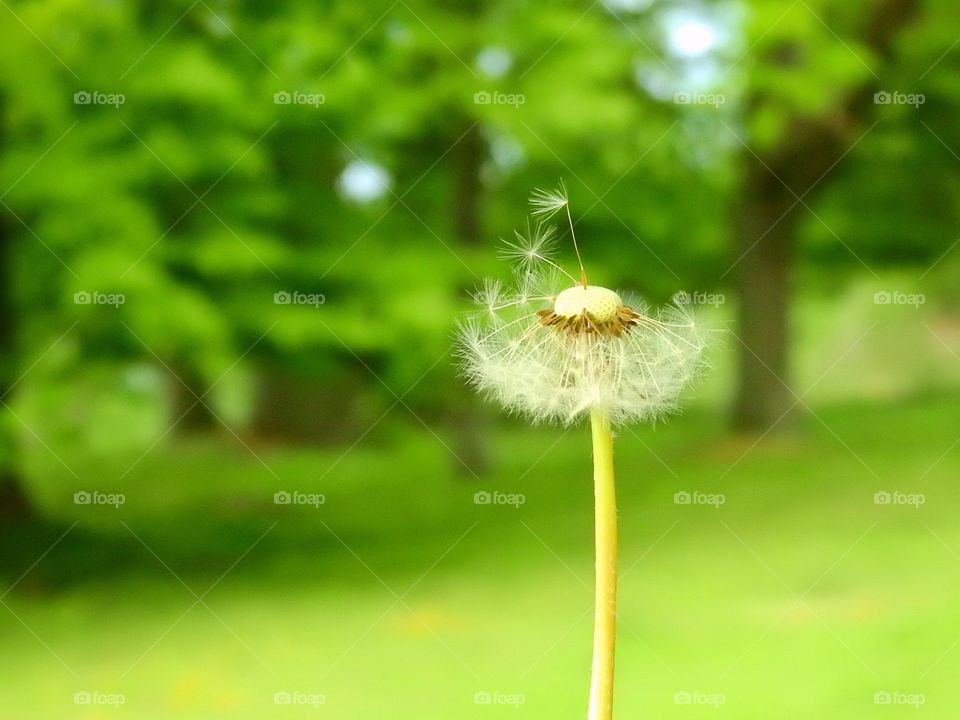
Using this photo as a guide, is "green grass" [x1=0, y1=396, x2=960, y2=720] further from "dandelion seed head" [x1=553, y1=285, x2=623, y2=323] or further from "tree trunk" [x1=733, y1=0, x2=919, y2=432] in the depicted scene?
"dandelion seed head" [x1=553, y1=285, x2=623, y2=323]

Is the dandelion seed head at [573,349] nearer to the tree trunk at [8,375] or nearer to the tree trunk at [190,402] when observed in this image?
the tree trunk at [8,375]

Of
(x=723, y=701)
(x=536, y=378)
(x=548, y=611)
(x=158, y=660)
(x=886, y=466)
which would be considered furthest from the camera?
(x=886, y=466)

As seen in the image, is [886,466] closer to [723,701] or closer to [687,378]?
[723,701]

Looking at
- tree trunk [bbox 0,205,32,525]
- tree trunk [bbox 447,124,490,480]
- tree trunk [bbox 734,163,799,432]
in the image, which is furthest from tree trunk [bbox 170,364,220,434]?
tree trunk [bbox 734,163,799,432]

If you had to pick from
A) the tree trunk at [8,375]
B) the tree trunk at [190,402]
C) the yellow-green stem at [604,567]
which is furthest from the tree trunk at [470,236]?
the yellow-green stem at [604,567]

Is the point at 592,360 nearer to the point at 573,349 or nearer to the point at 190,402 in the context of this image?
the point at 573,349

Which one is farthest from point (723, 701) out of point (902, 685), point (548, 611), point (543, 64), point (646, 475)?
point (543, 64)

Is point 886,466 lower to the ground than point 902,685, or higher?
higher
